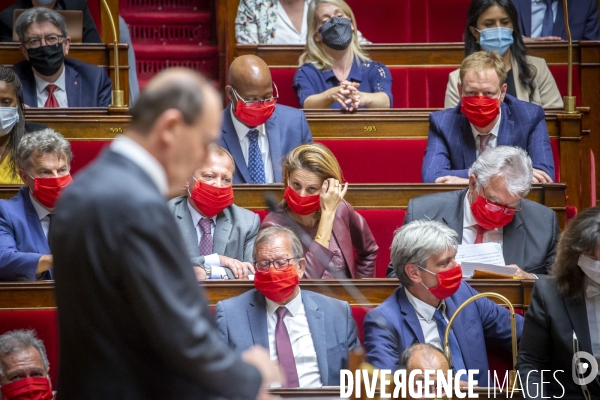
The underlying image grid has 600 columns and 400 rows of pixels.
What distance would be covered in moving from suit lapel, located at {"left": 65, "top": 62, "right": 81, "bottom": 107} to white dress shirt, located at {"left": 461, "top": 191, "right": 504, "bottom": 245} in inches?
66.9

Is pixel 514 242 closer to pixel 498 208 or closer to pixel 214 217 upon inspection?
pixel 498 208

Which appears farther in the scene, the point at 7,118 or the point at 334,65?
the point at 334,65

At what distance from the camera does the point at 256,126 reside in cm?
338

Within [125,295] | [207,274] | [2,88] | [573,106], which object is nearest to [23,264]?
[207,274]

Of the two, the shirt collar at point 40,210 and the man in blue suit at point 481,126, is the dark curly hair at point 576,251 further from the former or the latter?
the shirt collar at point 40,210

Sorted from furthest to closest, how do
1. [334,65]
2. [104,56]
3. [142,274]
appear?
[104,56] → [334,65] → [142,274]

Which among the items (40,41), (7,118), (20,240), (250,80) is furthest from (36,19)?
(20,240)

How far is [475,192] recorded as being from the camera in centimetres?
296

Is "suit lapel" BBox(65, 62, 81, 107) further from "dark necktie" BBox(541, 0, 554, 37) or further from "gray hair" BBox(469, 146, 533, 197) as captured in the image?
"dark necktie" BBox(541, 0, 554, 37)

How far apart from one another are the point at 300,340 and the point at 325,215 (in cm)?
49

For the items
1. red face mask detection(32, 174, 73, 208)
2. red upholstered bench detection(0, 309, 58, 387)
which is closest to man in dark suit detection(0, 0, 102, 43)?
red face mask detection(32, 174, 73, 208)

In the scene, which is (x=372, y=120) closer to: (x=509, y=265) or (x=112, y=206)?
(x=509, y=265)

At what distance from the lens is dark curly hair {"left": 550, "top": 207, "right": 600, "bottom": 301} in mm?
2406

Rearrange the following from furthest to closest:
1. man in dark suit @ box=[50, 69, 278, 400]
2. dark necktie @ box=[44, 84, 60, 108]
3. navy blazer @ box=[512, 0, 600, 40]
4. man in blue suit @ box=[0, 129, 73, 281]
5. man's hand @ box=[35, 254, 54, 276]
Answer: navy blazer @ box=[512, 0, 600, 40], dark necktie @ box=[44, 84, 60, 108], man in blue suit @ box=[0, 129, 73, 281], man's hand @ box=[35, 254, 54, 276], man in dark suit @ box=[50, 69, 278, 400]
